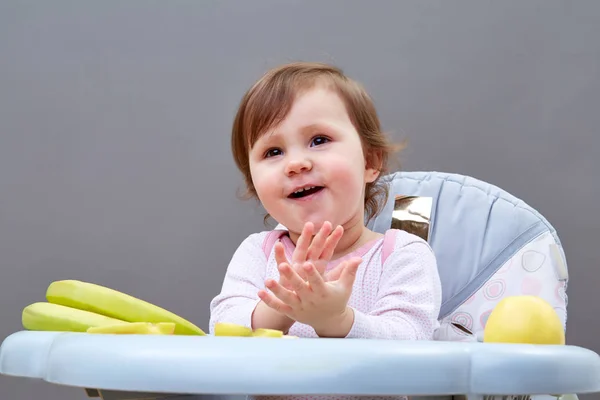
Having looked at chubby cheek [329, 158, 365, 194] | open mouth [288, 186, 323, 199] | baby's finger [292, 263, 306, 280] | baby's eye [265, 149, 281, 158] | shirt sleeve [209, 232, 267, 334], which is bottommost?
shirt sleeve [209, 232, 267, 334]

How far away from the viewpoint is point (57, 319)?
0.83 metres

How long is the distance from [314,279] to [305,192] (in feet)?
1.12

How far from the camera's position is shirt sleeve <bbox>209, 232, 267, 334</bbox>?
43.2 inches

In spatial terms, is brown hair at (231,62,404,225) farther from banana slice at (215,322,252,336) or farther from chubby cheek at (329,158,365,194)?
banana slice at (215,322,252,336)

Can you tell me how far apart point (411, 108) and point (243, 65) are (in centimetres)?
48

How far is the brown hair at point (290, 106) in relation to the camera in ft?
3.81

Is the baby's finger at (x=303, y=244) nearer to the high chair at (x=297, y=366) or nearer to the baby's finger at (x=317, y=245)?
the baby's finger at (x=317, y=245)

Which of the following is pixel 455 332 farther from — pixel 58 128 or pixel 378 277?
pixel 58 128

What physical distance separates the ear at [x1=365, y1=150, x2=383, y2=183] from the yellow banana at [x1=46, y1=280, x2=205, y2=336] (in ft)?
1.65

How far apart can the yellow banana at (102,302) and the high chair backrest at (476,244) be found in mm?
482

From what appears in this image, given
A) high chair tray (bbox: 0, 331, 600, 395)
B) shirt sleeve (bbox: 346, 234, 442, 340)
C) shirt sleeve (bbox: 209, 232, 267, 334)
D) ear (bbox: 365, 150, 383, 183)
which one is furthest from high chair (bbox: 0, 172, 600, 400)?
ear (bbox: 365, 150, 383, 183)

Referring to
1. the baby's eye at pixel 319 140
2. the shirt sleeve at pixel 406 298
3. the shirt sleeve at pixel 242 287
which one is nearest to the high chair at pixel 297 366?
the shirt sleeve at pixel 406 298

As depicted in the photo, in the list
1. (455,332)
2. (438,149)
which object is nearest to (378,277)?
(455,332)

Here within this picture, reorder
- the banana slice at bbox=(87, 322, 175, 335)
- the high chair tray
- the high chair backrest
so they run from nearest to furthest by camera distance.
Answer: the high chair tray → the banana slice at bbox=(87, 322, 175, 335) → the high chair backrest
